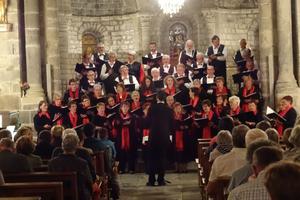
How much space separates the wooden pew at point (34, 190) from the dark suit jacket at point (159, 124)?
561cm

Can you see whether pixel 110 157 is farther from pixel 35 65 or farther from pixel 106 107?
pixel 35 65

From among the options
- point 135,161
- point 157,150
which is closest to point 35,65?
point 135,161

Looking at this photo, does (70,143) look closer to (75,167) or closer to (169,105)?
(75,167)

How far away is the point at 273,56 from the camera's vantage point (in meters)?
14.6

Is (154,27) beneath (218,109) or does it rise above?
above

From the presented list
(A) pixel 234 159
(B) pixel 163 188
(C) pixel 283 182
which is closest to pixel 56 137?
(B) pixel 163 188

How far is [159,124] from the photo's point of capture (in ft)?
36.4

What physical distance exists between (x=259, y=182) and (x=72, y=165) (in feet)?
10.3

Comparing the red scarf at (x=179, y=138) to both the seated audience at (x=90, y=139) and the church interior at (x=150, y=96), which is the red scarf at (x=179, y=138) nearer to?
the church interior at (x=150, y=96)

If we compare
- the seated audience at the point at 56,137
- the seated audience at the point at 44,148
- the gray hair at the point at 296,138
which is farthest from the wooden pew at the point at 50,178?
the seated audience at the point at 56,137

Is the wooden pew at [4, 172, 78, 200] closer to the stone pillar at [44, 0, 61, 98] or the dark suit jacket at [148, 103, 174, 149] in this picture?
the dark suit jacket at [148, 103, 174, 149]

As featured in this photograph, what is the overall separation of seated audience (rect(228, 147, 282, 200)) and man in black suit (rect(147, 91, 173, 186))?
6901 millimetres

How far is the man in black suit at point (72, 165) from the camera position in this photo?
264 inches

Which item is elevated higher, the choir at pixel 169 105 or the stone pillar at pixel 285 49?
the stone pillar at pixel 285 49
